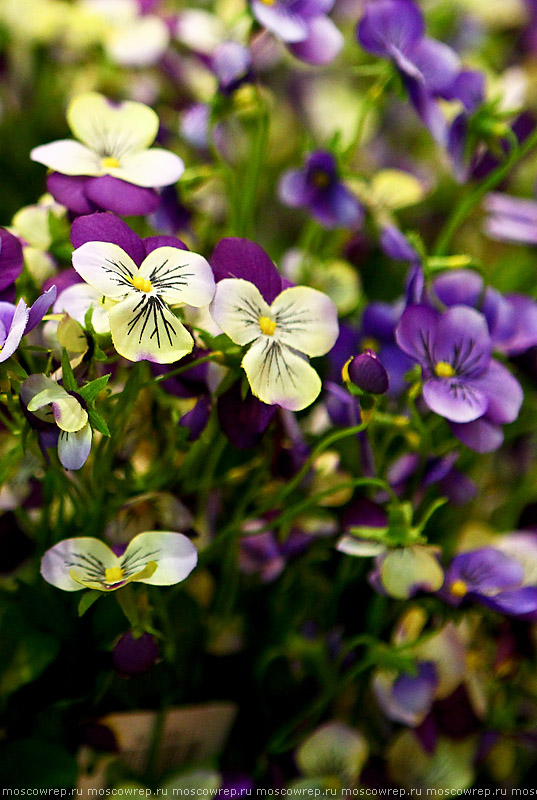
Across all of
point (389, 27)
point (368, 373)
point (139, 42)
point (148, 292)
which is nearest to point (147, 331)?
point (148, 292)

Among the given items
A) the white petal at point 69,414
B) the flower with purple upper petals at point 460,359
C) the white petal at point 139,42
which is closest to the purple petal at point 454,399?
the flower with purple upper petals at point 460,359

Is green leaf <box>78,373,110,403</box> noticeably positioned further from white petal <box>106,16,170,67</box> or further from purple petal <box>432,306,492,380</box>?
white petal <box>106,16,170,67</box>

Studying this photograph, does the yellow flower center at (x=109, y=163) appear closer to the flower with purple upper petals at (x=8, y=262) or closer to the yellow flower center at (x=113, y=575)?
the flower with purple upper petals at (x=8, y=262)

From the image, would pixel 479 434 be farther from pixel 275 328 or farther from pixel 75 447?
pixel 75 447

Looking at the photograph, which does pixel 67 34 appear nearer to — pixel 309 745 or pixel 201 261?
pixel 201 261

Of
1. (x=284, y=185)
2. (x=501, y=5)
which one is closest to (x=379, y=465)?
(x=284, y=185)

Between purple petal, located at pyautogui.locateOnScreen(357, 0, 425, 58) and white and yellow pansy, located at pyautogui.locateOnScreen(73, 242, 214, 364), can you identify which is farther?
purple petal, located at pyautogui.locateOnScreen(357, 0, 425, 58)

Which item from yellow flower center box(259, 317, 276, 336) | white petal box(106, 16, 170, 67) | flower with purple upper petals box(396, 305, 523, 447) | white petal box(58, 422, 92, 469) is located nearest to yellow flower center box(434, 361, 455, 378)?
flower with purple upper petals box(396, 305, 523, 447)
